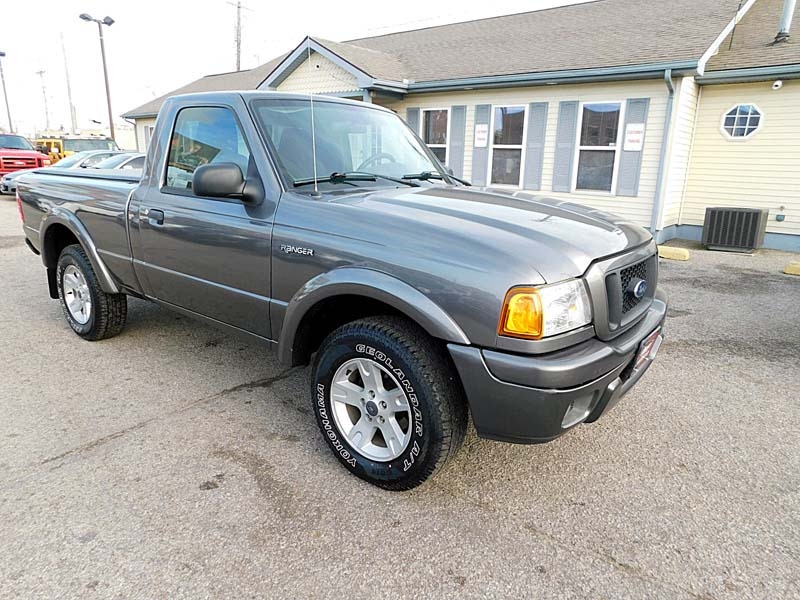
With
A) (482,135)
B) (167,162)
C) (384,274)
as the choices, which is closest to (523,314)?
(384,274)

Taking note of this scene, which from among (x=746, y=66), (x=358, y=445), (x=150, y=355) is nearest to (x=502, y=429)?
(x=358, y=445)

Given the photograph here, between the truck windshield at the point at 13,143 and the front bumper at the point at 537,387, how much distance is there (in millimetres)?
21472

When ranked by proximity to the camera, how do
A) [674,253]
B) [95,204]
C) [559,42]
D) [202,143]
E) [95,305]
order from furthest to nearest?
1. [559,42]
2. [674,253]
3. [95,305]
4. [95,204]
5. [202,143]

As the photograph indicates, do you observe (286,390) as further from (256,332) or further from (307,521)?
(307,521)

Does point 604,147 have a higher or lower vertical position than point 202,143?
higher

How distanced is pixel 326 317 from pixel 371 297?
1.75 feet

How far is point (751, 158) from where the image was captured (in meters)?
10.1

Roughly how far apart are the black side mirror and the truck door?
0.58 ft

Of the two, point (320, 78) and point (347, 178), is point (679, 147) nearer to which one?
point (320, 78)

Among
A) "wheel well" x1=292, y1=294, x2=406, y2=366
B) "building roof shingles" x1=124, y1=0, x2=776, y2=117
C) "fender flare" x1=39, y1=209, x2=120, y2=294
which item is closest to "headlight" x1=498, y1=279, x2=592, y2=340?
"wheel well" x1=292, y1=294, x2=406, y2=366

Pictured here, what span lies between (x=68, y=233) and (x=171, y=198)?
199 cm

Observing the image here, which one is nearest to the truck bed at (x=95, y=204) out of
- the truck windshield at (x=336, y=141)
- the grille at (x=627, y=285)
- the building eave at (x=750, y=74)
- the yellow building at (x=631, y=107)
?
the truck windshield at (x=336, y=141)

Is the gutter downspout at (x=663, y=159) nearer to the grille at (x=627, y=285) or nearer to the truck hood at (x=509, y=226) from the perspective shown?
the truck hood at (x=509, y=226)

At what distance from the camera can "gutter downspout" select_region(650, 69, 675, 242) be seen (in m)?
9.49
